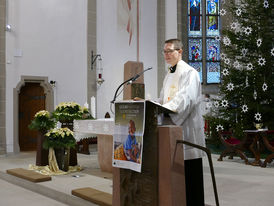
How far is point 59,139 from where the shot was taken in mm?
6121

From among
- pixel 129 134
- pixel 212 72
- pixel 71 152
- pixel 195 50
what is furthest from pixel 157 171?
pixel 195 50

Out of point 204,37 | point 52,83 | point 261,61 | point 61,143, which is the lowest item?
point 61,143

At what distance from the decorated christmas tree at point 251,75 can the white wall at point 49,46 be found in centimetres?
419

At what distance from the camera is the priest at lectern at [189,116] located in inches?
125

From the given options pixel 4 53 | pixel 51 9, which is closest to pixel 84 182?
pixel 4 53

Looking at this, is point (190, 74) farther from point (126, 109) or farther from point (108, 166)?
point (108, 166)

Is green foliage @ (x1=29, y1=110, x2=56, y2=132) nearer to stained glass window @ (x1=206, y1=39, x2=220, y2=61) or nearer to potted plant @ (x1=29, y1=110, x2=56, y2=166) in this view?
potted plant @ (x1=29, y1=110, x2=56, y2=166)

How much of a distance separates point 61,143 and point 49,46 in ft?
14.9

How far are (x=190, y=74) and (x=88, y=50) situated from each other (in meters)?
7.50

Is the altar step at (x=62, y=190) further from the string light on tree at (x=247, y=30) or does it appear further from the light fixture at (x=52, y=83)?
the string light on tree at (x=247, y=30)

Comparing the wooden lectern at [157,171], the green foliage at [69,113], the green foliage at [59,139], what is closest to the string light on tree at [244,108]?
the green foliage at [69,113]

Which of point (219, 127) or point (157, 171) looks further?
point (219, 127)

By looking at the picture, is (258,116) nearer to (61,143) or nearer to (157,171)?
(61,143)

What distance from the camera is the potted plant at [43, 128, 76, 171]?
20.0 ft
